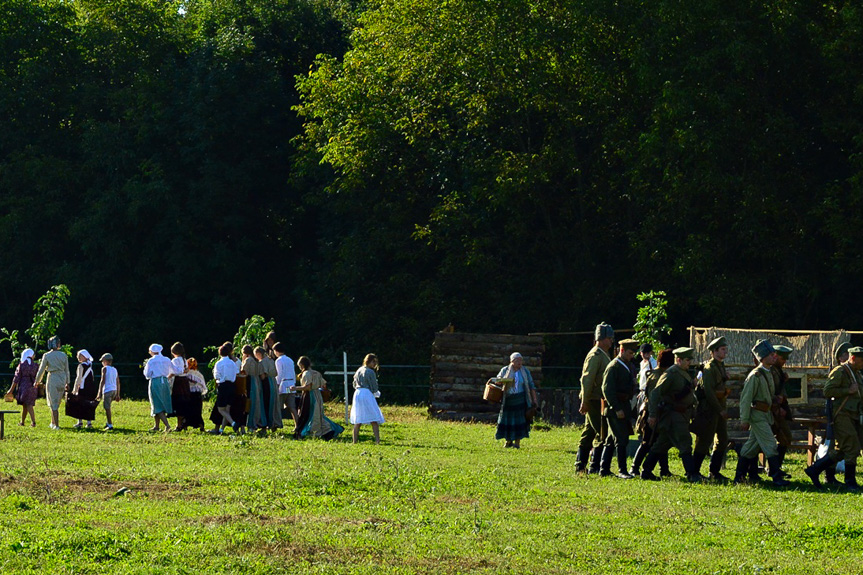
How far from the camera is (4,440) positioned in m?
19.1

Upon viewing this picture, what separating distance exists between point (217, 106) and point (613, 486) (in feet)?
95.7

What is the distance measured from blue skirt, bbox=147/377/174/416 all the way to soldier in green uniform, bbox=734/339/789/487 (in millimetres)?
10500

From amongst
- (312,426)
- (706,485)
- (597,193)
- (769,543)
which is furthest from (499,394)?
(597,193)

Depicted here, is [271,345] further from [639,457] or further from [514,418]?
[639,457]

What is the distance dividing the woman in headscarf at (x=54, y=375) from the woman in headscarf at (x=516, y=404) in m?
7.60

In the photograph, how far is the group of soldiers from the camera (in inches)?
599

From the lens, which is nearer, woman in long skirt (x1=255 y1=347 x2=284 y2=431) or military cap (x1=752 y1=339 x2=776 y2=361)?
military cap (x1=752 y1=339 x2=776 y2=361)

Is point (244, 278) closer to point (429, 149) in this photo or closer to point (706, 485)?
point (429, 149)

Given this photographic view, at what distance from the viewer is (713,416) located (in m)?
15.8

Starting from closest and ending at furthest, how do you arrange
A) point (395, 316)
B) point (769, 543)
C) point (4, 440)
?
point (769, 543) → point (4, 440) → point (395, 316)

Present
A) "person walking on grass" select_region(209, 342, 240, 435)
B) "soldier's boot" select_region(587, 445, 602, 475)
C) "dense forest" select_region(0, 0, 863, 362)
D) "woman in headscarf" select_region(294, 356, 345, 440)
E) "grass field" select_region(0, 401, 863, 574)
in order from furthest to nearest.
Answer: "dense forest" select_region(0, 0, 863, 362), "person walking on grass" select_region(209, 342, 240, 435), "woman in headscarf" select_region(294, 356, 345, 440), "soldier's boot" select_region(587, 445, 602, 475), "grass field" select_region(0, 401, 863, 574)

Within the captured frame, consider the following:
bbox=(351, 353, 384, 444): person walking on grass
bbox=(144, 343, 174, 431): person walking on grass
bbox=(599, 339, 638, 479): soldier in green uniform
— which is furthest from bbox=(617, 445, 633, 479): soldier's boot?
bbox=(144, 343, 174, 431): person walking on grass

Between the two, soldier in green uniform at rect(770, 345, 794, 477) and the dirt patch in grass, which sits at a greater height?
soldier in green uniform at rect(770, 345, 794, 477)

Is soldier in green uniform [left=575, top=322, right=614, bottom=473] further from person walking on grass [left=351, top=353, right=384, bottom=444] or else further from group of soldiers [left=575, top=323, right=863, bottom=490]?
person walking on grass [left=351, top=353, right=384, bottom=444]
